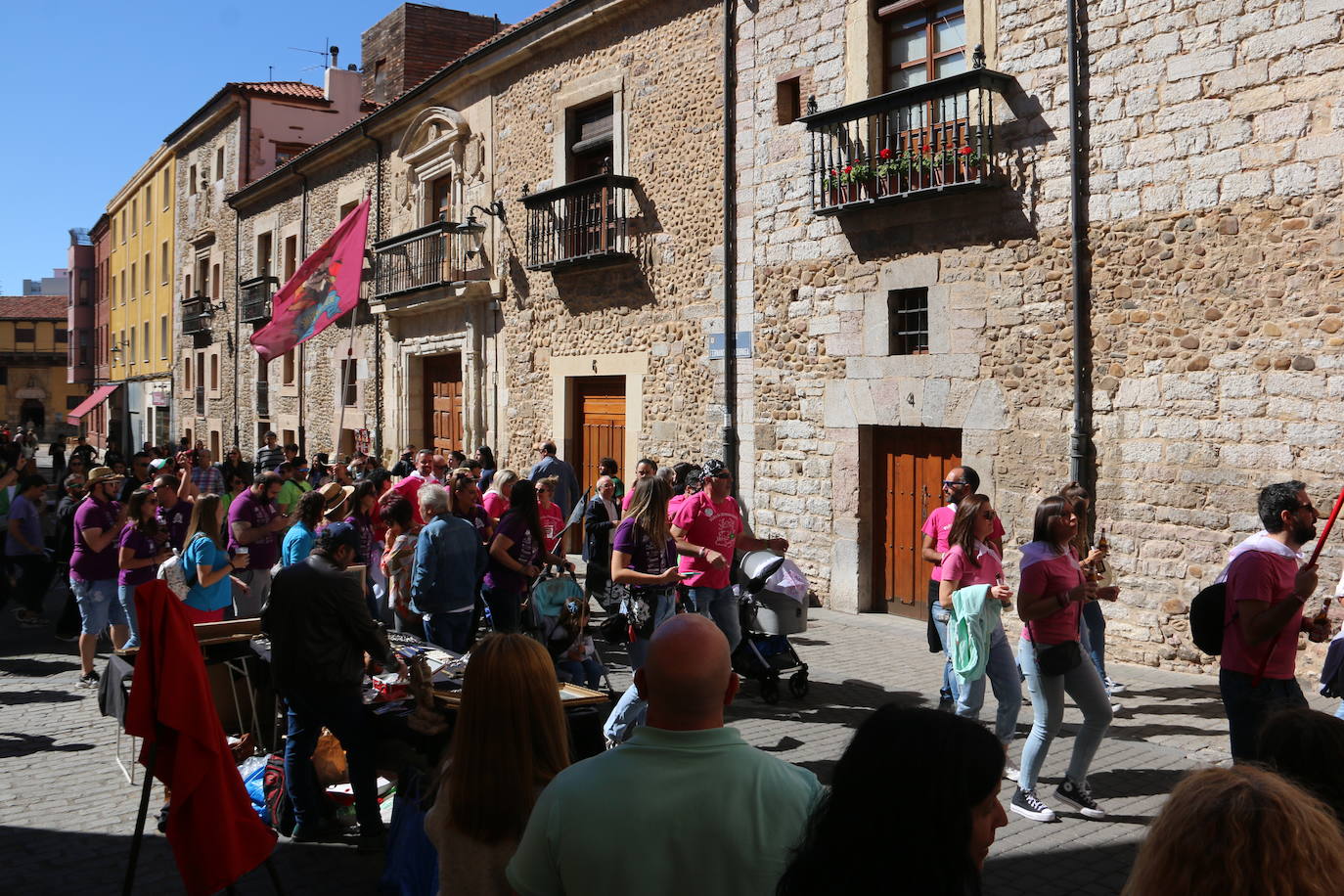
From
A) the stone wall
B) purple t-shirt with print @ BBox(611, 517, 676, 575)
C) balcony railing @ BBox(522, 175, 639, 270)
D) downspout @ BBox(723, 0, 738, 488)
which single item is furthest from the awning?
purple t-shirt with print @ BBox(611, 517, 676, 575)

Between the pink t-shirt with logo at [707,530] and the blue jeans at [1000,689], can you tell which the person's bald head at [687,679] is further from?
the pink t-shirt with logo at [707,530]

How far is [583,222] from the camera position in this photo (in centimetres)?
1475

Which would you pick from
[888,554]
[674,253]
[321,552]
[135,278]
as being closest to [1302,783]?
[321,552]

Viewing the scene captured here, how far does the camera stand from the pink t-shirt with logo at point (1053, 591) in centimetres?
523

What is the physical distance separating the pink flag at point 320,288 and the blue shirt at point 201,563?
933 cm

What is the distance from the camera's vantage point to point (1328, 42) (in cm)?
782

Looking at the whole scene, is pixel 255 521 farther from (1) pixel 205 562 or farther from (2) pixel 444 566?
(2) pixel 444 566

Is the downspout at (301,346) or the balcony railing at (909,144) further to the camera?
the downspout at (301,346)

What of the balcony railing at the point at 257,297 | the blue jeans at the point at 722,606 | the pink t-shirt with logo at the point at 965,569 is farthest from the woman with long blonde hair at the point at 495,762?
the balcony railing at the point at 257,297

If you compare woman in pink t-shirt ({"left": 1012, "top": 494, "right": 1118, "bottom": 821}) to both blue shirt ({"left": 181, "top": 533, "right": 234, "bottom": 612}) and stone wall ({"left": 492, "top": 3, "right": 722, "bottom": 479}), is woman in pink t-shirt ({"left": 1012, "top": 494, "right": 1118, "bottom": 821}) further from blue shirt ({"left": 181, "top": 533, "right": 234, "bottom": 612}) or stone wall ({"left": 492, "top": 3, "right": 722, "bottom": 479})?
stone wall ({"left": 492, "top": 3, "right": 722, "bottom": 479})

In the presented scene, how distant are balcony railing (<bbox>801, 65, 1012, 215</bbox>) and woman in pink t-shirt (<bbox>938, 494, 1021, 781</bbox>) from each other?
470 centimetres

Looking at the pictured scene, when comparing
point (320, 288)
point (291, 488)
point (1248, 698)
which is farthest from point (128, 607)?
point (320, 288)

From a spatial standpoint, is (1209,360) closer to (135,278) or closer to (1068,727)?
(1068,727)

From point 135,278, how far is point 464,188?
2865 cm
